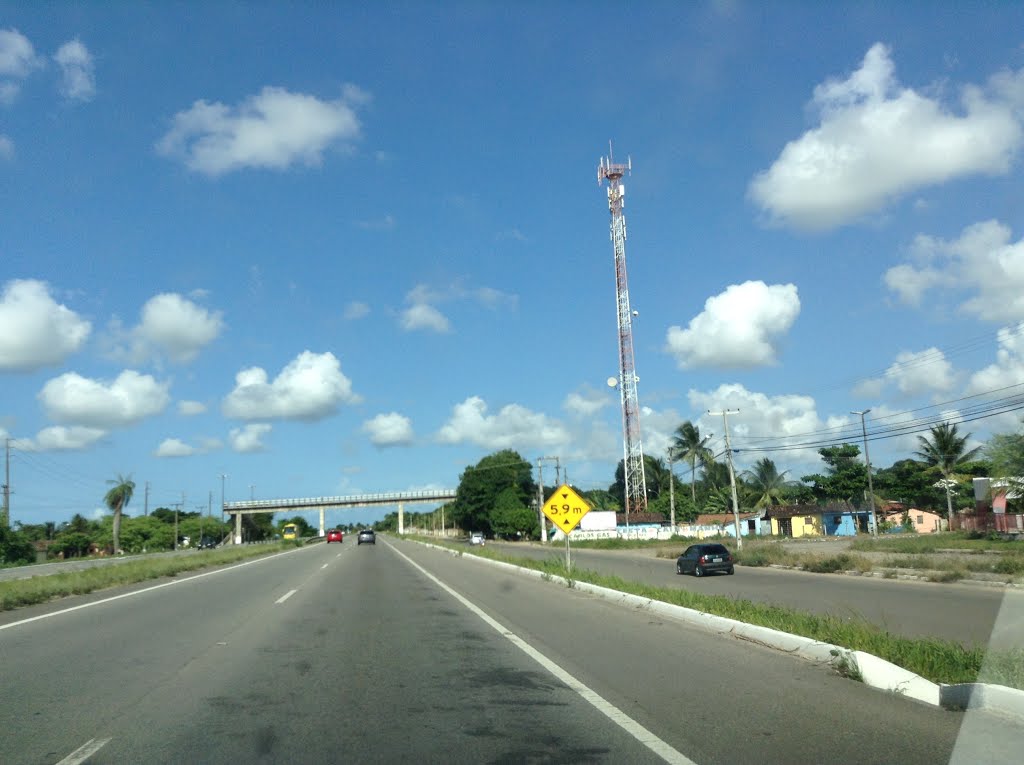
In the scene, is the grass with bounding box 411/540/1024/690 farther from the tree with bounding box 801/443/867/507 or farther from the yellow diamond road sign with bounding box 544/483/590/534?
the tree with bounding box 801/443/867/507

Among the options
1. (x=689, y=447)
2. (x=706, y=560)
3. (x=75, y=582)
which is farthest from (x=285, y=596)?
(x=689, y=447)

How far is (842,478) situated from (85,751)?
95.6m

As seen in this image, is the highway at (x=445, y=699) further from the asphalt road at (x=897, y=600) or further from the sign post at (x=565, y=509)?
the sign post at (x=565, y=509)

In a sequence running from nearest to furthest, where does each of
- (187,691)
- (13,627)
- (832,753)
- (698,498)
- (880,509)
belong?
(832,753), (187,691), (13,627), (880,509), (698,498)

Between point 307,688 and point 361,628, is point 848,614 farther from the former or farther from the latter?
point 307,688

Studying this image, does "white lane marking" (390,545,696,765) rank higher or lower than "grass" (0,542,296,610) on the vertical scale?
lower

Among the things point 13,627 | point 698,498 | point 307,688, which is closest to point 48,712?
point 307,688

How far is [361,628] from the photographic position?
15430 mm

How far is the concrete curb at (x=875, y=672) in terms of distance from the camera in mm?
7629

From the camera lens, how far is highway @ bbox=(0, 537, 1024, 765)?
6.84 meters

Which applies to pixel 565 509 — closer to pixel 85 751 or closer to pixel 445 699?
pixel 445 699

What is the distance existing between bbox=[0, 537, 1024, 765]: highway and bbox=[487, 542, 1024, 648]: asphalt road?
4.01 m

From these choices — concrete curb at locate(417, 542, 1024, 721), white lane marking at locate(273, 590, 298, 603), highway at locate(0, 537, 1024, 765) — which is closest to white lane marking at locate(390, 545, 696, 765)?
highway at locate(0, 537, 1024, 765)

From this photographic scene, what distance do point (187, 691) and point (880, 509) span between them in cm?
9625
